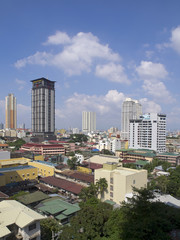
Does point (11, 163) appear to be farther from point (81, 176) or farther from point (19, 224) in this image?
point (19, 224)

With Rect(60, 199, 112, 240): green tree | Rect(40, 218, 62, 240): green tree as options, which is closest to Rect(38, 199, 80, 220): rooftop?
Rect(40, 218, 62, 240): green tree

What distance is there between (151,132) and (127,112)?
5307 centimetres

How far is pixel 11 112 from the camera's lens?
122312 mm

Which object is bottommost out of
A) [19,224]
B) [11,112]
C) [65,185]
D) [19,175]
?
[65,185]

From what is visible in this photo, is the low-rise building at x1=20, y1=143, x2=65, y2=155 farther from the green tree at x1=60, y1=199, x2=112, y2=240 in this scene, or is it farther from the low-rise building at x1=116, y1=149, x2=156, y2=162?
the green tree at x1=60, y1=199, x2=112, y2=240

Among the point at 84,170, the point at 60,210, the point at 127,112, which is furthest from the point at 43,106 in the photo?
the point at 60,210

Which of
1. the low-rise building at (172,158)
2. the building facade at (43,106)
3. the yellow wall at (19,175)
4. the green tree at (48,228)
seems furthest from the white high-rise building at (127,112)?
the green tree at (48,228)

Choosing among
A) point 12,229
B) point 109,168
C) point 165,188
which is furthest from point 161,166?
point 12,229

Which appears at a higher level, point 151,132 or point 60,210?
point 151,132

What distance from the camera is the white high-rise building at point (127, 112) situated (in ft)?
346

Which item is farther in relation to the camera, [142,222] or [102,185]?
[102,185]

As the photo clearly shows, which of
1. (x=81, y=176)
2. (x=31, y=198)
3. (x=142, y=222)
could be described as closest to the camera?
(x=142, y=222)

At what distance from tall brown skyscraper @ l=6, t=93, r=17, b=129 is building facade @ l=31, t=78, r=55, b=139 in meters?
38.0

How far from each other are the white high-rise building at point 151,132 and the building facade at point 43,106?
46.3 metres
